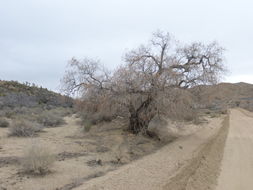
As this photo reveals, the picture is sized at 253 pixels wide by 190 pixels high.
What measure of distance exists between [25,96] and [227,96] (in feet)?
195

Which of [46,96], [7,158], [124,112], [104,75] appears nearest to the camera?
[7,158]

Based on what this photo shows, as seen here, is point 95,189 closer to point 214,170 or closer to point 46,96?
point 214,170

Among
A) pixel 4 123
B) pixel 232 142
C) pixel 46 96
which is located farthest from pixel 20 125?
pixel 46 96

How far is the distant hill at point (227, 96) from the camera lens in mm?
18641

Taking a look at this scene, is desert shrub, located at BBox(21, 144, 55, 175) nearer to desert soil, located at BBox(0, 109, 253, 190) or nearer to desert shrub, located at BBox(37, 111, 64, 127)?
desert soil, located at BBox(0, 109, 253, 190)

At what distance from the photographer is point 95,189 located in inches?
327

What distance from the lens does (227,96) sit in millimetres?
85625

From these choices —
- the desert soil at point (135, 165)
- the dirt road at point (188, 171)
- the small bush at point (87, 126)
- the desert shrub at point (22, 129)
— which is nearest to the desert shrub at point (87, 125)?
the small bush at point (87, 126)

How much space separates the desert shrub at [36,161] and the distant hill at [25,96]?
2528 cm

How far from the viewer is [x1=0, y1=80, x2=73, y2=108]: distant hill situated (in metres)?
40.8

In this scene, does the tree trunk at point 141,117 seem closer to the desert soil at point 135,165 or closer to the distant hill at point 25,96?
the desert soil at point 135,165

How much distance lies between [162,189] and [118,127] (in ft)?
39.1

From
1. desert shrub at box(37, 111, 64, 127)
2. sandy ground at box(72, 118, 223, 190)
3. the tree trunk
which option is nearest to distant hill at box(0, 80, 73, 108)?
desert shrub at box(37, 111, 64, 127)

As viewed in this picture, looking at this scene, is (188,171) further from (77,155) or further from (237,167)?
(77,155)
